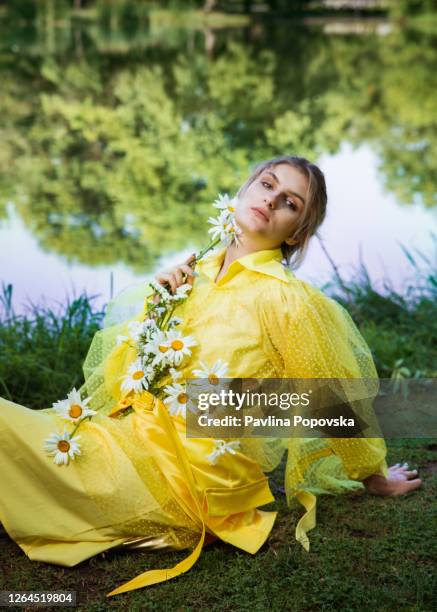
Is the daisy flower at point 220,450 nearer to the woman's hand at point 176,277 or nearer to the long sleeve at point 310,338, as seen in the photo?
the long sleeve at point 310,338

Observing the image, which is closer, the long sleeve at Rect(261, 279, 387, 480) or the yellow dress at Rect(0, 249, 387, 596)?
the yellow dress at Rect(0, 249, 387, 596)

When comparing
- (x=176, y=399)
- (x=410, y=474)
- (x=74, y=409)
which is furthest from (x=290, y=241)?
(x=410, y=474)

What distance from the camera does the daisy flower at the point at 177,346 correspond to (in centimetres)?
236

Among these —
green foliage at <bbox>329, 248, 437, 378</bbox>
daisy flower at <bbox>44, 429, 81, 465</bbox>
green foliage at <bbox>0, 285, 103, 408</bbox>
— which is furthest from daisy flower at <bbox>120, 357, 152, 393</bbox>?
green foliage at <bbox>329, 248, 437, 378</bbox>

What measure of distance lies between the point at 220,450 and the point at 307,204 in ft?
2.51

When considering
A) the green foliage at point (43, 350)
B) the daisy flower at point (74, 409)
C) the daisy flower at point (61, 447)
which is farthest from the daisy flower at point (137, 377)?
the green foliage at point (43, 350)

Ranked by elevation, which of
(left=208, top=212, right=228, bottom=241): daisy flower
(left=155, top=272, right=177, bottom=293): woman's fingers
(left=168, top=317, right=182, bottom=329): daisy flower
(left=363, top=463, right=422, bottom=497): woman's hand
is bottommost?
(left=363, top=463, right=422, bottom=497): woman's hand

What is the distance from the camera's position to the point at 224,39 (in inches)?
779

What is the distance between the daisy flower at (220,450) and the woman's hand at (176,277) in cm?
49

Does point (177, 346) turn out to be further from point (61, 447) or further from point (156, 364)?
point (61, 447)

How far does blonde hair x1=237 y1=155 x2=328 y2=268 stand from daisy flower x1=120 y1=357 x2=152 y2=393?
1.85 feet

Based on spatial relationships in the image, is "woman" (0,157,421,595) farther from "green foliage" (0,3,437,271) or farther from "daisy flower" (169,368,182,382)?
"green foliage" (0,3,437,271)

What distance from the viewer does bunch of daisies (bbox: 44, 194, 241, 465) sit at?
2.32m

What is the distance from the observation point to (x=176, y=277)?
8.34 feet
